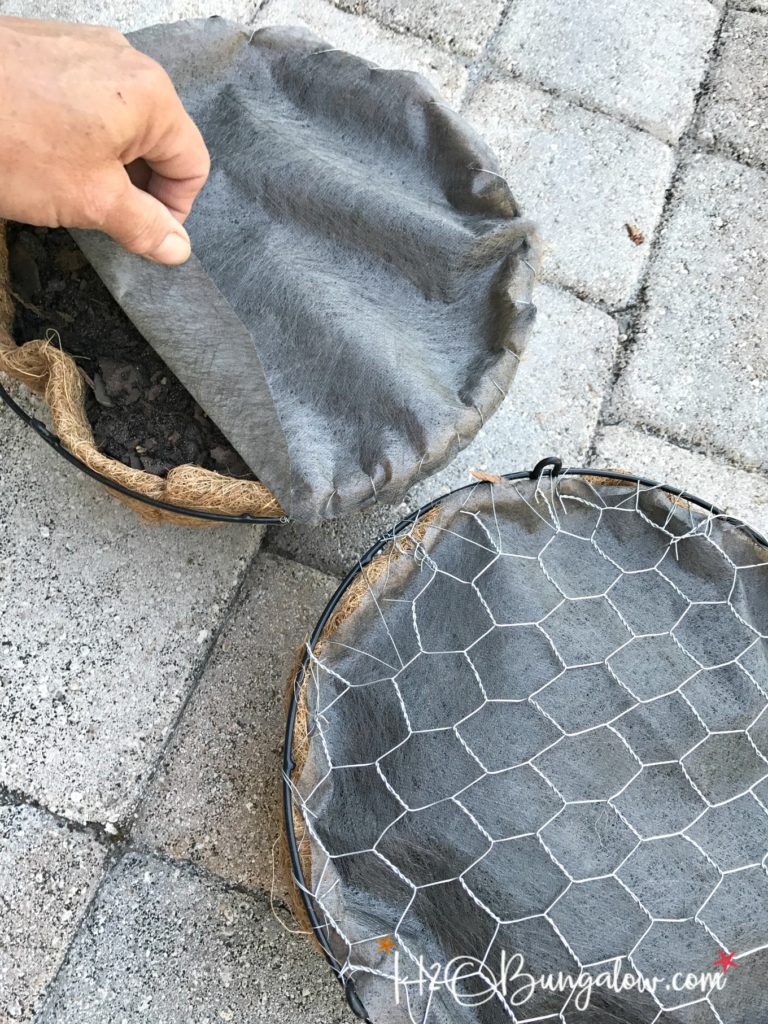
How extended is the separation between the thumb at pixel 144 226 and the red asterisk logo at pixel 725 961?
2.32 feet

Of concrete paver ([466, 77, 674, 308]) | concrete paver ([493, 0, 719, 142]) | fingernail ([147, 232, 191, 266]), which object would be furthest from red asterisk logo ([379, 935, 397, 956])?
concrete paver ([493, 0, 719, 142])

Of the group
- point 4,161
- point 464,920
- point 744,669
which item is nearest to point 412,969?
point 464,920

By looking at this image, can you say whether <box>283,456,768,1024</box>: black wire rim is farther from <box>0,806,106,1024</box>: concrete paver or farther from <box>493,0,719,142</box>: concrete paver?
<box>493,0,719,142</box>: concrete paver

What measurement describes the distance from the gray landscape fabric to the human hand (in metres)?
0.14

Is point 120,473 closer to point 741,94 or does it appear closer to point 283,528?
point 283,528

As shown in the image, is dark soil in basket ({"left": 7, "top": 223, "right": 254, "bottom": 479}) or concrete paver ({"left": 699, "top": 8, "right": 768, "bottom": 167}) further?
concrete paver ({"left": 699, "top": 8, "right": 768, "bottom": 167})

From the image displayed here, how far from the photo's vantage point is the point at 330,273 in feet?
2.84

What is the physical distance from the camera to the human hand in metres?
0.60

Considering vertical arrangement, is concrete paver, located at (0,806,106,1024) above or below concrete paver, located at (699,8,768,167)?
below

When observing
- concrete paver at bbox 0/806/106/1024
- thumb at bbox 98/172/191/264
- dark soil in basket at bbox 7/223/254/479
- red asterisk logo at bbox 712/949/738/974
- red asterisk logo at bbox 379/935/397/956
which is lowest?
concrete paver at bbox 0/806/106/1024

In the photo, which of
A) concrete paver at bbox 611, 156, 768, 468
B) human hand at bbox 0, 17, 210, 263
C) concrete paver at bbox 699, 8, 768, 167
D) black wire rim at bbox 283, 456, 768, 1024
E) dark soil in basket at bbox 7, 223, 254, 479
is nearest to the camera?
human hand at bbox 0, 17, 210, 263

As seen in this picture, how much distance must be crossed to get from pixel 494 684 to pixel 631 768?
5.0 inches

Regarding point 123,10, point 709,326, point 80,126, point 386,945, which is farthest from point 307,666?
point 123,10

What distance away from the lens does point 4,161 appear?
1.97ft
